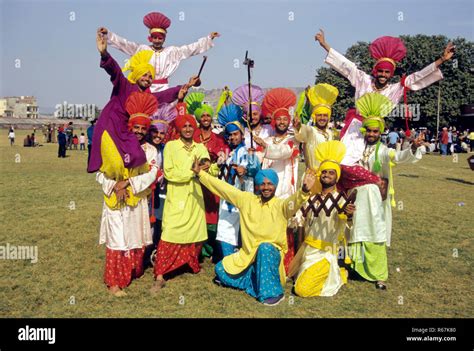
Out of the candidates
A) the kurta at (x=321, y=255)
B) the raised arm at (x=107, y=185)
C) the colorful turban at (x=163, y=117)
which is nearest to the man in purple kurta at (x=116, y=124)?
the raised arm at (x=107, y=185)

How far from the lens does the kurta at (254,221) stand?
18.6 ft

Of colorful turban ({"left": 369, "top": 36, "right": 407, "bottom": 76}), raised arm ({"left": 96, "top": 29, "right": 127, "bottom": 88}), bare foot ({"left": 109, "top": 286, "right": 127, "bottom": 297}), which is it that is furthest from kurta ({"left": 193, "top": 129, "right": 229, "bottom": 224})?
colorful turban ({"left": 369, "top": 36, "right": 407, "bottom": 76})

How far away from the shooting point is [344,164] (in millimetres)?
6406

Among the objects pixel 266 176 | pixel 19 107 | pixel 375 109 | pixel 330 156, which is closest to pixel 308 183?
pixel 266 176

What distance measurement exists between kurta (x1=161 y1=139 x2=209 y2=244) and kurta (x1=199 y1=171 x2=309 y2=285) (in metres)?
0.30

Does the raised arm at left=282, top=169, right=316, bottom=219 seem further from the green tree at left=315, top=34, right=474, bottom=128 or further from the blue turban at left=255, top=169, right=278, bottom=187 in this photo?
the green tree at left=315, top=34, right=474, bottom=128

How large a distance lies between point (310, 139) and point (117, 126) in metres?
2.72

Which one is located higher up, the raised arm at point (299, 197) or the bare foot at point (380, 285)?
the raised arm at point (299, 197)

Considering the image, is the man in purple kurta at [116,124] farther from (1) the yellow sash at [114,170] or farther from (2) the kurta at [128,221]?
(2) the kurta at [128,221]

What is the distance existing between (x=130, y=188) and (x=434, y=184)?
14.0 m

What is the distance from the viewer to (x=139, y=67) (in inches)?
251

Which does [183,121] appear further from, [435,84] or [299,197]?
[435,84]

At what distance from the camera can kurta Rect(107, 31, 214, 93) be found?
306 inches

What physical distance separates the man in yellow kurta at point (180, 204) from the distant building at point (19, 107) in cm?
13312
